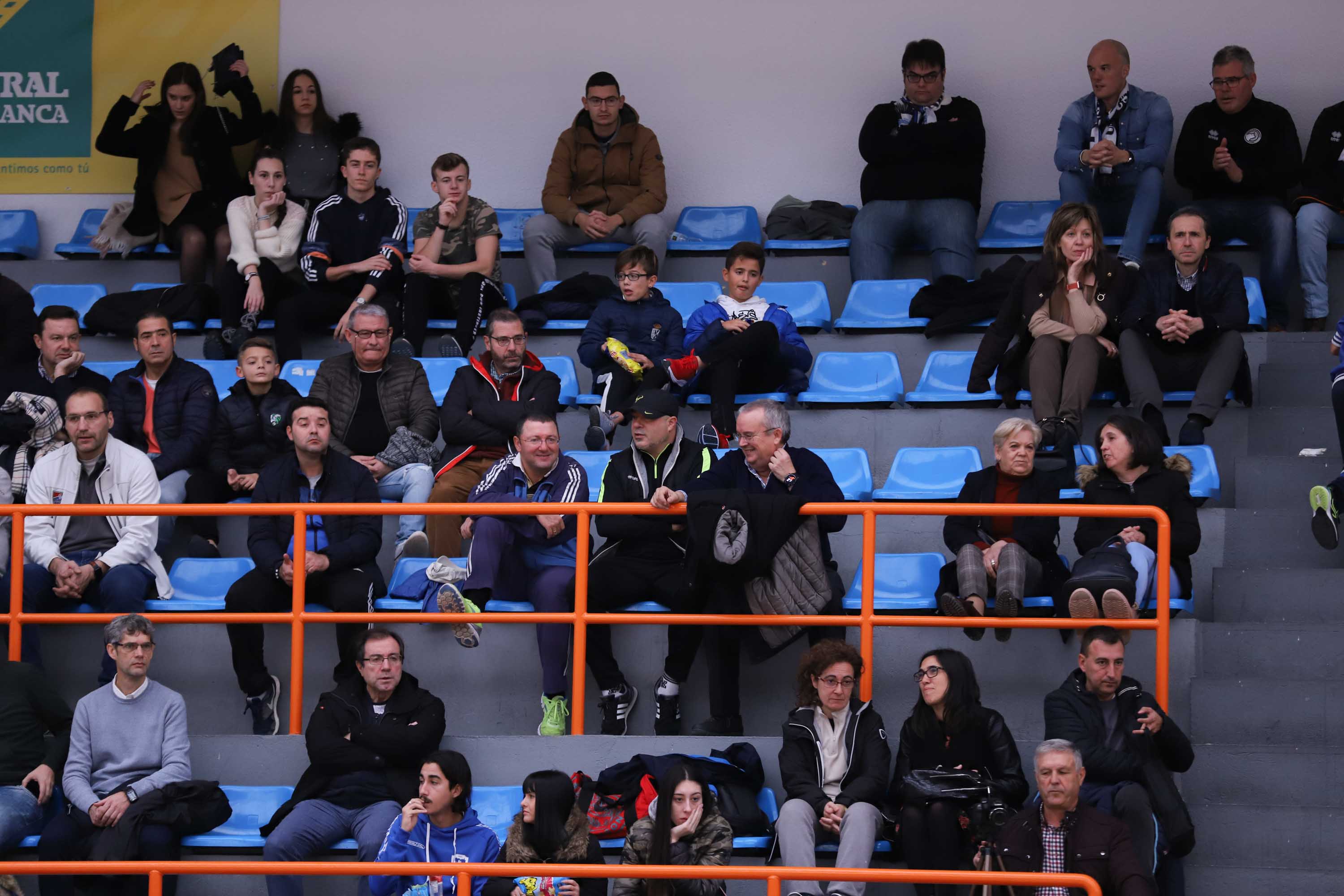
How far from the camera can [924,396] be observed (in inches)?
330

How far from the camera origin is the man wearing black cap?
22.8ft

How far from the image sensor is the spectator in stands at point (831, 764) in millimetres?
6184

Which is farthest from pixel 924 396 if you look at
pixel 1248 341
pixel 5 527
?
pixel 5 527

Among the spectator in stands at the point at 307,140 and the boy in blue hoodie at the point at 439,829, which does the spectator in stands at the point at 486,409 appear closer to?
the boy in blue hoodie at the point at 439,829

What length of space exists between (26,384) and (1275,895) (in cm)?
598

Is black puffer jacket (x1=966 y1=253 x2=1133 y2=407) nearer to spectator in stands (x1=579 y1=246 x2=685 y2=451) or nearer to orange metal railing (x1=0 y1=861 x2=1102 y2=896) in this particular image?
spectator in stands (x1=579 y1=246 x2=685 y2=451)

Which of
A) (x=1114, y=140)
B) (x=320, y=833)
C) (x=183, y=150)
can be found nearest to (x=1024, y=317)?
(x=1114, y=140)

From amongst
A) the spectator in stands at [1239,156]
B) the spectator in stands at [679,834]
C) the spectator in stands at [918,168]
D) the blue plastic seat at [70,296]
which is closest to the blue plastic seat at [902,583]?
the spectator in stands at [679,834]

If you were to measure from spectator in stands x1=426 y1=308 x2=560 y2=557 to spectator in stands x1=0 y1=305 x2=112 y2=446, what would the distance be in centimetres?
173

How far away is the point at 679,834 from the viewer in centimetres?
628

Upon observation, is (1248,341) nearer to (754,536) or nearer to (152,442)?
(754,536)

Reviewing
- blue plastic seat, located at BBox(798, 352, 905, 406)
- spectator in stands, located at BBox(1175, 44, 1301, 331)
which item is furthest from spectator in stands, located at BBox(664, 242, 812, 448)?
spectator in stands, located at BBox(1175, 44, 1301, 331)

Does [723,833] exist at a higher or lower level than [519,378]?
lower

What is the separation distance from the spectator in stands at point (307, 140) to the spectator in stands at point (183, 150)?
7.0 inches
